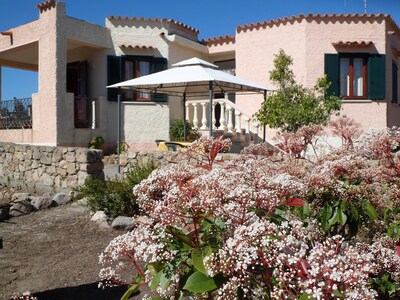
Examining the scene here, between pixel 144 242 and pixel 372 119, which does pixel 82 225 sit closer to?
pixel 144 242

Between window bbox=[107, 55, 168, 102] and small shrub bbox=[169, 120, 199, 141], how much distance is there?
1.07 metres

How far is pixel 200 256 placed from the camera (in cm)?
178

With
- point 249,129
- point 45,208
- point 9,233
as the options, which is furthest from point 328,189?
point 249,129

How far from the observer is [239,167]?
102 inches

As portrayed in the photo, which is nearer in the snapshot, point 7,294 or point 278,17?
point 7,294

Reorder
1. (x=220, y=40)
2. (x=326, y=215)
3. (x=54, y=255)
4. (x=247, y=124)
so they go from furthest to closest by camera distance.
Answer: (x=220, y=40), (x=247, y=124), (x=54, y=255), (x=326, y=215)

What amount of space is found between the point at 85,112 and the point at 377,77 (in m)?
10.7

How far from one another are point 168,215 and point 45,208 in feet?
23.4

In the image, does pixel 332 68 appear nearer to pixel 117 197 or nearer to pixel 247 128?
pixel 247 128

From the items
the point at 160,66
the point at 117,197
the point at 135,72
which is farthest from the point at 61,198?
the point at 160,66

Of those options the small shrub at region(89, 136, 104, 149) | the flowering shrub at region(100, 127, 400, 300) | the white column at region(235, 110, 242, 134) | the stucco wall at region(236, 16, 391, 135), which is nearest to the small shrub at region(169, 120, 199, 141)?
the white column at region(235, 110, 242, 134)

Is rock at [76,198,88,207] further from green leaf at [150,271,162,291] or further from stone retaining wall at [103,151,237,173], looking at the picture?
green leaf at [150,271,162,291]

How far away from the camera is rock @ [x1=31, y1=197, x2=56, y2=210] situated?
823cm

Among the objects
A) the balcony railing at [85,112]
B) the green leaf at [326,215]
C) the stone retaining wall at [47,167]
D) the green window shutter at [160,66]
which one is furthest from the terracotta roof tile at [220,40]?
the green leaf at [326,215]
